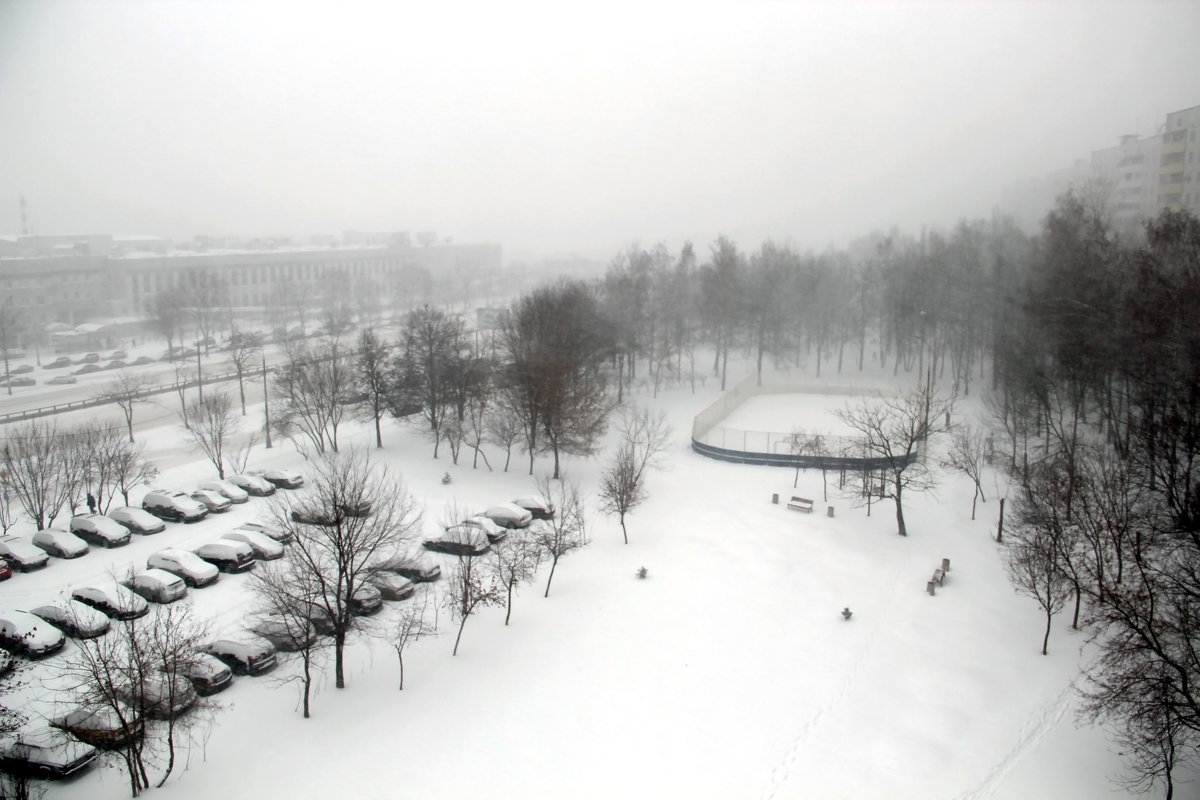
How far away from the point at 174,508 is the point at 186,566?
4.81 metres

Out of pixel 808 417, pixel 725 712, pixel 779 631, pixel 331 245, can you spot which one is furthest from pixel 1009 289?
pixel 331 245

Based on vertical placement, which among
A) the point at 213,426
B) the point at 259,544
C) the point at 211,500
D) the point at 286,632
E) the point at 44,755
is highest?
the point at 213,426

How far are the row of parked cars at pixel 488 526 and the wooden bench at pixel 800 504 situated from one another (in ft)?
25.7

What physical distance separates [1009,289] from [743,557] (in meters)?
27.5

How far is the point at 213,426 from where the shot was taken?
2688 centimetres

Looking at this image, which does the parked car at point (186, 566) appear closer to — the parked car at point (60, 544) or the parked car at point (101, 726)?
the parked car at point (60, 544)

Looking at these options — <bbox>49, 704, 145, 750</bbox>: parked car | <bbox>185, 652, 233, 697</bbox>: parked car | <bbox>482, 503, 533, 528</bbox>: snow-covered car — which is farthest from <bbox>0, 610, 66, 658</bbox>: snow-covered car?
<bbox>482, 503, 533, 528</bbox>: snow-covered car

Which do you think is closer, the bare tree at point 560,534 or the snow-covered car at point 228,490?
the bare tree at point 560,534

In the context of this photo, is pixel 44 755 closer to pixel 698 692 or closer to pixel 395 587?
pixel 395 587

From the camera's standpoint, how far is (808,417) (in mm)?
35750

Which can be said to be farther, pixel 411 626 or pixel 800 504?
pixel 800 504

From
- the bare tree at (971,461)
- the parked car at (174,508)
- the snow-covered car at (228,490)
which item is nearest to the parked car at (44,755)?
the parked car at (174,508)

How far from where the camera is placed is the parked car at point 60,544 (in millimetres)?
18453

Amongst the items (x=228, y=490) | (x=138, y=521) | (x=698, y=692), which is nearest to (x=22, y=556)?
(x=138, y=521)
